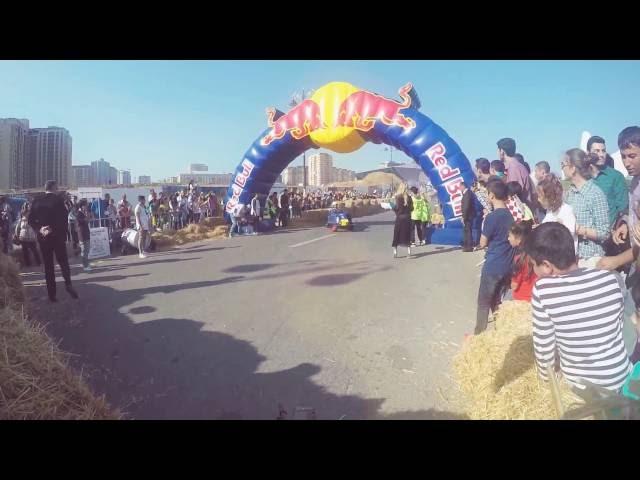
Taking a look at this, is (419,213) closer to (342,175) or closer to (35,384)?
(35,384)

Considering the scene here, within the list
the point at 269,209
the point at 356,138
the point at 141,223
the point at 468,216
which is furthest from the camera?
the point at 269,209

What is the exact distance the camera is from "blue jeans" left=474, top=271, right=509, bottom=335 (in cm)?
312

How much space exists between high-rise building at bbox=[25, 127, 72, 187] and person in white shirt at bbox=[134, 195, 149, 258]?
424 centimetres

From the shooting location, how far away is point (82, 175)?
3.57 meters

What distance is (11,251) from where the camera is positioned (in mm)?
6934

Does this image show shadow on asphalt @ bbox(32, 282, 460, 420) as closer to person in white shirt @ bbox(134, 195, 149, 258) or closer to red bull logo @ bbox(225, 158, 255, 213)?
person in white shirt @ bbox(134, 195, 149, 258)

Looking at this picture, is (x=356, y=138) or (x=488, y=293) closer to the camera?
(x=488, y=293)

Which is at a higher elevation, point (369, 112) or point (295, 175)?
point (295, 175)

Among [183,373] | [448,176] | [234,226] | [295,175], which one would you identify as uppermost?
[295,175]

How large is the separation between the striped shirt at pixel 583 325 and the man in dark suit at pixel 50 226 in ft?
15.4

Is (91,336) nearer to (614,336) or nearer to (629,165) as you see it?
(614,336)

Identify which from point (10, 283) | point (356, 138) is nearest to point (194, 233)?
point (356, 138)

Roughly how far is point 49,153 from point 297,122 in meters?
7.66
